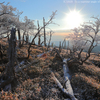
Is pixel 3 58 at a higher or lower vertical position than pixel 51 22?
lower

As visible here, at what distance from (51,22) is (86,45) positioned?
7994 millimetres

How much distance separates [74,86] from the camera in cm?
725

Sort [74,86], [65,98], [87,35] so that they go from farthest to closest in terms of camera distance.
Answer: [87,35] < [74,86] < [65,98]

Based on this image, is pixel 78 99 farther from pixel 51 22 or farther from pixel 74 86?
pixel 51 22

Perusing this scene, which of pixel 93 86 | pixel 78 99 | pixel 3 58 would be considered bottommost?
pixel 78 99

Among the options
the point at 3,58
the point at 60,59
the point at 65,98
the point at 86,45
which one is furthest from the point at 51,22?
the point at 65,98

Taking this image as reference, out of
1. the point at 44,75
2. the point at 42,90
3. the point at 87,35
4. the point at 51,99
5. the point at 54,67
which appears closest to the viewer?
the point at 51,99

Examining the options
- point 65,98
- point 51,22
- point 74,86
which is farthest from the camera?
point 51,22

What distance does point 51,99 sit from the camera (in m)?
5.41

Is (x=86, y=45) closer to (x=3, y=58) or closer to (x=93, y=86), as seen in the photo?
(x=93, y=86)

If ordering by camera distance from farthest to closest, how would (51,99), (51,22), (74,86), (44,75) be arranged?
1. (51,22)
2. (44,75)
3. (74,86)
4. (51,99)

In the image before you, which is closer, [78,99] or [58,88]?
[78,99]

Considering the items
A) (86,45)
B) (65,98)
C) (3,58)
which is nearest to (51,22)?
(86,45)

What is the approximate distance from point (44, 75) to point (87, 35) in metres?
10.9
